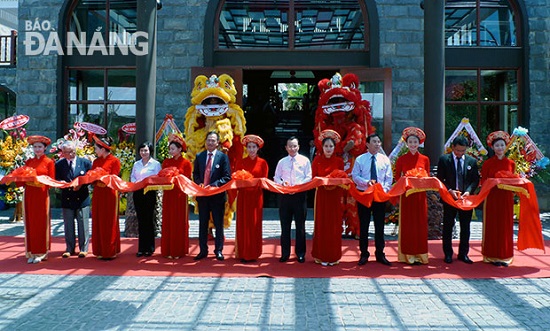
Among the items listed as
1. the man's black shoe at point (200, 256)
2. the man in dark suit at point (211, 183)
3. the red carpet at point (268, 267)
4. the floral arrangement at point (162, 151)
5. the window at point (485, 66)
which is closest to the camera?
the red carpet at point (268, 267)

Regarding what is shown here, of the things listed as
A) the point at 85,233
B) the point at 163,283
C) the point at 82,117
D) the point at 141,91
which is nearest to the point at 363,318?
the point at 163,283

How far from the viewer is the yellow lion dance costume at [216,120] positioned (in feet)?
25.0

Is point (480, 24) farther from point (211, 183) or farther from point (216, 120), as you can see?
point (211, 183)

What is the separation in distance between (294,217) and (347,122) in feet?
7.64

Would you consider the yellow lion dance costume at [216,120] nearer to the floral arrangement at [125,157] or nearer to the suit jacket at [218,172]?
the suit jacket at [218,172]

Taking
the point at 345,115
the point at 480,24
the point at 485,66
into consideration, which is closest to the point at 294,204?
the point at 345,115

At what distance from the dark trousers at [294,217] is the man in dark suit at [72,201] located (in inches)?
101

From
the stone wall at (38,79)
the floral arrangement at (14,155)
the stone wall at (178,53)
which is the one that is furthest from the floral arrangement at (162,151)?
the stone wall at (38,79)

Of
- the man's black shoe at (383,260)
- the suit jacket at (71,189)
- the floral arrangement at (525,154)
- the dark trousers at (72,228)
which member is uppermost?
the floral arrangement at (525,154)

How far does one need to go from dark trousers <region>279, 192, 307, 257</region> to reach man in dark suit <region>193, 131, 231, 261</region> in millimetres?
798

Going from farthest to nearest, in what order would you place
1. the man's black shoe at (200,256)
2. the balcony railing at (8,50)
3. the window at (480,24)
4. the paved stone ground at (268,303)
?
1. the balcony railing at (8,50)
2. the window at (480,24)
3. the man's black shoe at (200,256)
4. the paved stone ground at (268,303)

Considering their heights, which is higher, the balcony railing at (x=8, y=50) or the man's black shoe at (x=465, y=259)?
the balcony railing at (x=8, y=50)

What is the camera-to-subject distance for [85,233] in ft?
21.2

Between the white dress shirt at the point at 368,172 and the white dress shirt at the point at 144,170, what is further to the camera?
the white dress shirt at the point at 144,170
